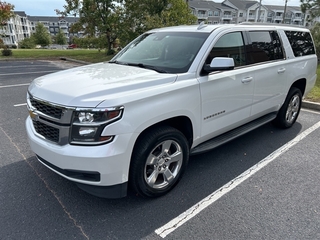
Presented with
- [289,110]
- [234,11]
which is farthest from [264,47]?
[234,11]

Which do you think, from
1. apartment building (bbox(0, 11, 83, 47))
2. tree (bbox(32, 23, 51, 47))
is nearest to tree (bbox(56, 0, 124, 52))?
apartment building (bbox(0, 11, 83, 47))

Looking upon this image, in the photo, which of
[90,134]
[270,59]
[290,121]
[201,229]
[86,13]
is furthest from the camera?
[86,13]

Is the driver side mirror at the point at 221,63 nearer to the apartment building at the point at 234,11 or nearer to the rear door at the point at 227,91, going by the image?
the rear door at the point at 227,91

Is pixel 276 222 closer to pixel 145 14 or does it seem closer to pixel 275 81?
pixel 275 81

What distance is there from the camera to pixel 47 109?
2.51m

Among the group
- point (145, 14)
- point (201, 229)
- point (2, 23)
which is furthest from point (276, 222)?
point (2, 23)

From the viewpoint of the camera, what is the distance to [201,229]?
246 cm

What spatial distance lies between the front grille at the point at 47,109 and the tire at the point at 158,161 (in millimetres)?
813

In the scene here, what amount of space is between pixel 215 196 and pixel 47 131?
1994 mm

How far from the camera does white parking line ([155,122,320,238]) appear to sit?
8.11 ft

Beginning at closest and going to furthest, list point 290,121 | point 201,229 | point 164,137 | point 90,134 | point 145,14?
1. point 90,134
2. point 201,229
3. point 164,137
4. point 290,121
5. point 145,14

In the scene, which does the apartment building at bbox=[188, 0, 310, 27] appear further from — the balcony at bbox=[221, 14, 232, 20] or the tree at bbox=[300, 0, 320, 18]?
the tree at bbox=[300, 0, 320, 18]

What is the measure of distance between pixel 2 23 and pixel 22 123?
1786 cm

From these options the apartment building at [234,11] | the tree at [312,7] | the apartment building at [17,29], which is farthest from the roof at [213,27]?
the apartment building at [17,29]
